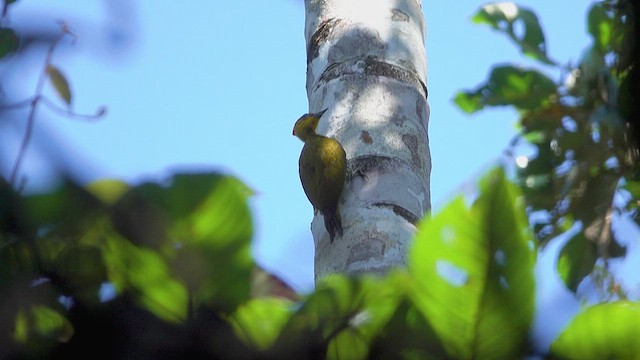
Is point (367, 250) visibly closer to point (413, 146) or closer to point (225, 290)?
point (413, 146)

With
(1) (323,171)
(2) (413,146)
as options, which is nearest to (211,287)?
(2) (413,146)

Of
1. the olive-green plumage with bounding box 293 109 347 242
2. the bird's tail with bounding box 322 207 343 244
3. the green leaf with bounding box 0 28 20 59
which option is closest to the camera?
the green leaf with bounding box 0 28 20 59

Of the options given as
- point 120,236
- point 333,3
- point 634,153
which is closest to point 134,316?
point 120,236

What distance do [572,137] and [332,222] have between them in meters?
0.96

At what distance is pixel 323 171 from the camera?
13.8 feet

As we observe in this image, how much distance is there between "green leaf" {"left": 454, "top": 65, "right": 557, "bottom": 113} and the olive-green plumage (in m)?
0.57

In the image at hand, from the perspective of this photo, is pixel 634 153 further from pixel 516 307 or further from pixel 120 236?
pixel 120 236

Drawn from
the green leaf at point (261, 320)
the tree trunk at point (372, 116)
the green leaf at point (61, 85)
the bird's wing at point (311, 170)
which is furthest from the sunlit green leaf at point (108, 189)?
the bird's wing at point (311, 170)

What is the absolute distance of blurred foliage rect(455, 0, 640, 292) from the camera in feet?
5.65

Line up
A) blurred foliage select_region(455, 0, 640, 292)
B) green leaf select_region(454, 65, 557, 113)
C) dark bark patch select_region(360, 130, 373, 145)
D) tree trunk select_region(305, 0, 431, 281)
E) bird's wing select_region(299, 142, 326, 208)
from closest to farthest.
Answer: blurred foliage select_region(455, 0, 640, 292) → green leaf select_region(454, 65, 557, 113) → tree trunk select_region(305, 0, 431, 281) → dark bark patch select_region(360, 130, 373, 145) → bird's wing select_region(299, 142, 326, 208)

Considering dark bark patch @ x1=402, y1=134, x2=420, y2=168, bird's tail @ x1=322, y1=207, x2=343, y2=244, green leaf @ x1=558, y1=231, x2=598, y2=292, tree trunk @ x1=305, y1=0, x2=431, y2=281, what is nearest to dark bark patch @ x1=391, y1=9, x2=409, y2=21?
tree trunk @ x1=305, y1=0, x2=431, y2=281

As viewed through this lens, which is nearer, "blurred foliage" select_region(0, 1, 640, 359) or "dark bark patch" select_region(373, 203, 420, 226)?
"blurred foliage" select_region(0, 1, 640, 359)

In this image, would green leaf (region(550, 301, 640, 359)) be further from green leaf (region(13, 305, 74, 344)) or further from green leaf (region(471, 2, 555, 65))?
green leaf (region(471, 2, 555, 65))

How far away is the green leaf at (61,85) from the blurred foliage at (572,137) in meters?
1.04
